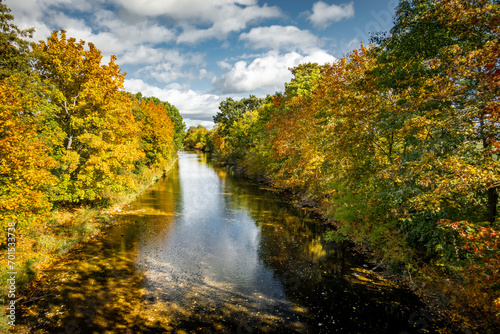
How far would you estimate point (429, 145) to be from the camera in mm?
9039

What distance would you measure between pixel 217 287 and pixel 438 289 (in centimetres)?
987

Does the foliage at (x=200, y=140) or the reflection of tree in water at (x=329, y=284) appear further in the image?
the foliage at (x=200, y=140)

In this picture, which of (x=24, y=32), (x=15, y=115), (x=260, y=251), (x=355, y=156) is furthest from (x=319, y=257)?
(x=24, y=32)

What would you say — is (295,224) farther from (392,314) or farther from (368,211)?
(392,314)

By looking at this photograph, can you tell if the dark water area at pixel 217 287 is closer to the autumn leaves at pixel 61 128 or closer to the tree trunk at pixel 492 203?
the autumn leaves at pixel 61 128

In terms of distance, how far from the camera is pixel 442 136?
29.2 feet

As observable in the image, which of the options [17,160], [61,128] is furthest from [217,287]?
[61,128]

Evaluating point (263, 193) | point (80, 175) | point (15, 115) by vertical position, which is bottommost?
point (263, 193)

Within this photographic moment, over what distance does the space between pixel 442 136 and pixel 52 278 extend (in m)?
17.9

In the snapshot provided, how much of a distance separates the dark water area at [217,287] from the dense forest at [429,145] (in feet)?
7.63

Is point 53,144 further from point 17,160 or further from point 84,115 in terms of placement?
point 17,160

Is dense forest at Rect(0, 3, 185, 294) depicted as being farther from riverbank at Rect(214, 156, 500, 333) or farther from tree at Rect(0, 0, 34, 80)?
riverbank at Rect(214, 156, 500, 333)

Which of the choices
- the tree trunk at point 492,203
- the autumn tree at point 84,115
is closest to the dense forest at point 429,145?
the tree trunk at point 492,203

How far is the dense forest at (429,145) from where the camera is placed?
7.07 metres
